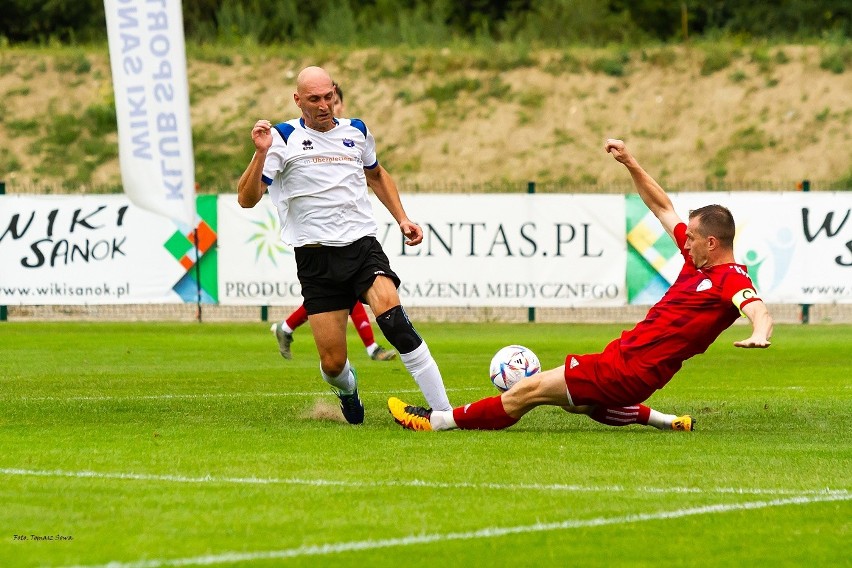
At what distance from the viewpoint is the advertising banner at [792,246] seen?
880 inches

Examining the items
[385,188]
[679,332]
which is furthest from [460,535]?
[385,188]

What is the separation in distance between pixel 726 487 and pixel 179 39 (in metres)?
16.0

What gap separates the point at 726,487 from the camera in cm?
680

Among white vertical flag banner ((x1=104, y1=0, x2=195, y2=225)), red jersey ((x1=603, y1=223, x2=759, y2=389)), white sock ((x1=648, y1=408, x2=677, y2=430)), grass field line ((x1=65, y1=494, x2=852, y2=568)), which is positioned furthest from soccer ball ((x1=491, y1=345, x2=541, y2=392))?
white vertical flag banner ((x1=104, y1=0, x2=195, y2=225))

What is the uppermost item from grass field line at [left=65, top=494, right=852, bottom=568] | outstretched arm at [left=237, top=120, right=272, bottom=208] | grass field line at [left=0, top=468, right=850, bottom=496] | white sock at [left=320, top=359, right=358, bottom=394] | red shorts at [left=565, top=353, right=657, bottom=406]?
outstretched arm at [left=237, top=120, right=272, bottom=208]

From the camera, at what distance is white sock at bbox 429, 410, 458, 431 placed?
29.9 ft

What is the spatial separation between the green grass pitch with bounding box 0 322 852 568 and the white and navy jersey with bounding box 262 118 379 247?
1219 mm

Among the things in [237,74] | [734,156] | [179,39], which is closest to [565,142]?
[734,156]

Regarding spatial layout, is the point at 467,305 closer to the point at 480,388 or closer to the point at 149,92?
the point at 149,92

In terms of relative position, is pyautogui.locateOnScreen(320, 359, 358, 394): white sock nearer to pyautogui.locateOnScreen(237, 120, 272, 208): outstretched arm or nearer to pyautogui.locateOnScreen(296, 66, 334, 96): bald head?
pyautogui.locateOnScreen(237, 120, 272, 208): outstretched arm

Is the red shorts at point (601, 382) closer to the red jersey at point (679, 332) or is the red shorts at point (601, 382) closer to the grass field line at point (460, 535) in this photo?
the red jersey at point (679, 332)

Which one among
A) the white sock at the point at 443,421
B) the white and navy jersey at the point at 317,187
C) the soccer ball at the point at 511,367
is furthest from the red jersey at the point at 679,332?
the white and navy jersey at the point at 317,187

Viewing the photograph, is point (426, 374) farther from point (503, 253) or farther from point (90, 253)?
point (90, 253)

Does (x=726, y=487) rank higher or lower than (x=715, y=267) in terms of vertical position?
lower
